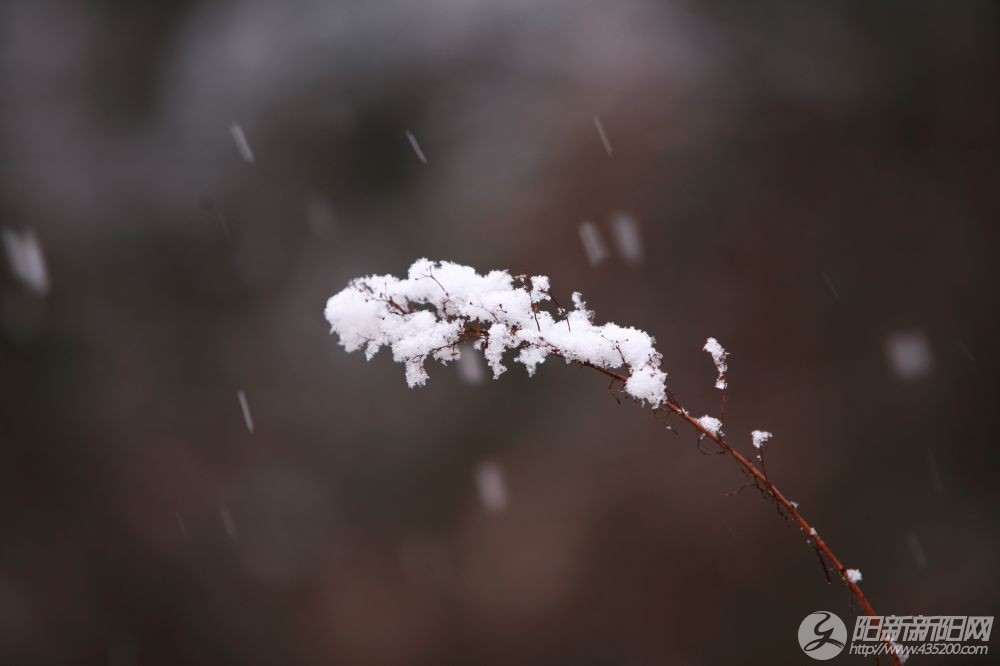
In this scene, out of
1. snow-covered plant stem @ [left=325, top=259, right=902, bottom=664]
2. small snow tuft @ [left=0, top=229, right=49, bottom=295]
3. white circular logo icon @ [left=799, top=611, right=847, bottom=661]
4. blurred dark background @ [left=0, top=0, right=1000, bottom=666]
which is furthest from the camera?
small snow tuft @ [left=0, top=229, right=49, bottom=295]

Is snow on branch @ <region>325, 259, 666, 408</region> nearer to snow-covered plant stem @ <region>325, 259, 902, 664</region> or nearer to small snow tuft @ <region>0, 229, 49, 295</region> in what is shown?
snow-covered plant stem @ <region>325, 259, 902, 664</region>

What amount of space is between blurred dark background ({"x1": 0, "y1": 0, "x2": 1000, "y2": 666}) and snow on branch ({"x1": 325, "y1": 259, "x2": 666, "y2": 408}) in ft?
12.2

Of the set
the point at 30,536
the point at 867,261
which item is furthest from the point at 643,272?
the point at 30,536

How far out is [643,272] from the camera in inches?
181

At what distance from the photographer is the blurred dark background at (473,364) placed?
435 cm

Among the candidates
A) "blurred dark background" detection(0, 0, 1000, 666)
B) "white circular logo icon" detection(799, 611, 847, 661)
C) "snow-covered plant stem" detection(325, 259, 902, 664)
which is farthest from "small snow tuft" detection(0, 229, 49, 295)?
"white circular logo icon" detection(799, 611, 847, 661)

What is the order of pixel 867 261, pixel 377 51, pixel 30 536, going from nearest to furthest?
1. pixel 867 261
2. pixel 377 51
3. pixel 30 536

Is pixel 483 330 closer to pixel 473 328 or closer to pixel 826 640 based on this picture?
pixel 473 328

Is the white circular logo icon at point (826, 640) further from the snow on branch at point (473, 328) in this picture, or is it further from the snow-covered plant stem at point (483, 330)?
the snow on branch at point (473, 328)

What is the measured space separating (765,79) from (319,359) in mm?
4145

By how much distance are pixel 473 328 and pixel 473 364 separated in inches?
164

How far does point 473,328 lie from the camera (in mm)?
843

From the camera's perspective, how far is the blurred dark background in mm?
4352

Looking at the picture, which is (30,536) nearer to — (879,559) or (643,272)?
(643,272)
